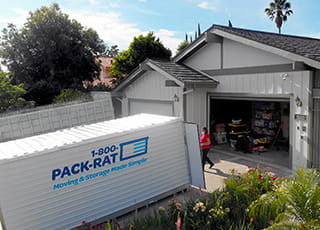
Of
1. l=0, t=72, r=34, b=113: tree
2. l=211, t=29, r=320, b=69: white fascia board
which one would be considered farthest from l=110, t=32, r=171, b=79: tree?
l=211, t=29, r=320, b=69: white fascia board

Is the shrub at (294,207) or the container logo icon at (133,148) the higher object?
the container logo icon at (133,148)

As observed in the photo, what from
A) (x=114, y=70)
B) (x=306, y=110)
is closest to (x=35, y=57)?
(x=114, y=70)

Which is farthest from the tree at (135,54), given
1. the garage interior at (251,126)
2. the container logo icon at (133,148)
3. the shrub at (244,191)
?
the shrub at (244,191)

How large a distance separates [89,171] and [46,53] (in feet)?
60.7

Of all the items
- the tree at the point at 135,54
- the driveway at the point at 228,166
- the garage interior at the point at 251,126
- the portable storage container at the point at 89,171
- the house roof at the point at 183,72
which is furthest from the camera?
the tree at the point at 135,54

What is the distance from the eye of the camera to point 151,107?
1457 centimetres

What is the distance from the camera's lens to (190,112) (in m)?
12.1

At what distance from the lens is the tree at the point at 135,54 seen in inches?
986

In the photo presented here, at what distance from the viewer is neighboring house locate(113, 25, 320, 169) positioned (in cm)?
841

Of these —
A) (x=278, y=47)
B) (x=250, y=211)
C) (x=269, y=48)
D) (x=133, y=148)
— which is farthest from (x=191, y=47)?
(x=250, y=211)

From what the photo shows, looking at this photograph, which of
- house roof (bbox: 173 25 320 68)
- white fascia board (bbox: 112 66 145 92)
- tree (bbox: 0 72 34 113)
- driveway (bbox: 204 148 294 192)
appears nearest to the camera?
house roof (bbox: 173 25 320 68)

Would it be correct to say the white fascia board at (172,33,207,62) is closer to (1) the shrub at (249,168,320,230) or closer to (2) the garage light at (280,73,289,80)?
(2) the garage light at (280,73,289,80)

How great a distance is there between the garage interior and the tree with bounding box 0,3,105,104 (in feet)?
44.3

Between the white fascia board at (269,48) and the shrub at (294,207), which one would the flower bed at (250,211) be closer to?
the shrub at (294,207)
